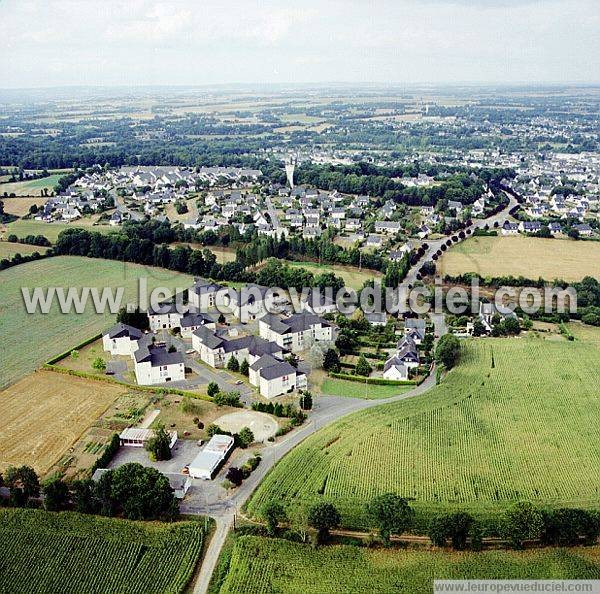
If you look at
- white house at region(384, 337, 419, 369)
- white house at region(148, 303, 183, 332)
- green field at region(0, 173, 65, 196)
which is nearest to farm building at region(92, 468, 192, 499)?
white house at region(384, 337, 419, 369)

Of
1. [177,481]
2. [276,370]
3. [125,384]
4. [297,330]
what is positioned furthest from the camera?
[297,330]

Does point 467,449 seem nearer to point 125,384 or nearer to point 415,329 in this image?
point 415,329

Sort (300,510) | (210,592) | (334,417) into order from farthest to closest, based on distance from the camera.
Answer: (334,417)
(300,510)
(210,592)

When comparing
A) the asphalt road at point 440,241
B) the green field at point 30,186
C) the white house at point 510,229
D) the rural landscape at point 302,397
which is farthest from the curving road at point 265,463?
the green field at point 30,186

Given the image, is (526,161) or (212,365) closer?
(212,365)

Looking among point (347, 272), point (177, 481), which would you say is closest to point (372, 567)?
point (177, 481)

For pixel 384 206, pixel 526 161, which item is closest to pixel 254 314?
pixel 384 206

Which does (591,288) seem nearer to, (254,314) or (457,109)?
(254,314)

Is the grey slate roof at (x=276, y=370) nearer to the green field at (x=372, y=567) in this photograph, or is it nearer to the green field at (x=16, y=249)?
the green field at (x=372, y=567)
